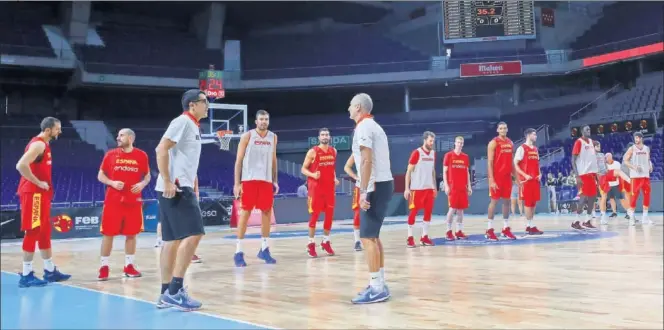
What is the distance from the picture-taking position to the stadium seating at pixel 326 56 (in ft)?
93.6

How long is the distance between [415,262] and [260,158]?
2.42 meters

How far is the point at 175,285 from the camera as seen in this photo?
438cm

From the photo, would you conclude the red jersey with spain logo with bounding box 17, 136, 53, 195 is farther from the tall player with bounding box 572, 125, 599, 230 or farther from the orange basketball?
the orange basketball

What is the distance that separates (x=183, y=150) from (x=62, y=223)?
39.5 ft

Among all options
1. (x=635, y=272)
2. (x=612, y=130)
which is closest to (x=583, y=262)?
(x=635, y=272)

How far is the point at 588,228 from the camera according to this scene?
11000 millimetres

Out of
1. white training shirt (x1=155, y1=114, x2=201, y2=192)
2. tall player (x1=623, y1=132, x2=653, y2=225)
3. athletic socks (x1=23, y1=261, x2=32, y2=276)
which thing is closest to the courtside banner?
tall player (x1=623, y1=132, x2=653, y2=225)

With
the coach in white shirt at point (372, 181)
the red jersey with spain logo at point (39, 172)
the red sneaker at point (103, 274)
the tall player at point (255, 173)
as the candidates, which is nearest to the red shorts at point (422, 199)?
the tall player at point (255, 173)

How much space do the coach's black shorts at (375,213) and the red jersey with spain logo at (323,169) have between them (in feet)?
12.4

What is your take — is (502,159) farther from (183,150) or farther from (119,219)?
(183,150)

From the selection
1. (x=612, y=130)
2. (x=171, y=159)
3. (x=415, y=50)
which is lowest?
(x=171, y=159)

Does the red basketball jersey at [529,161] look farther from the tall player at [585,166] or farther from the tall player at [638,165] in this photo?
the tall player at [638,165]

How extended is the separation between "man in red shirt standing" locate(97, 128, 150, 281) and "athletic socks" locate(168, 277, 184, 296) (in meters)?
2.12

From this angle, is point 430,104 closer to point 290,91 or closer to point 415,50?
point 415,50
